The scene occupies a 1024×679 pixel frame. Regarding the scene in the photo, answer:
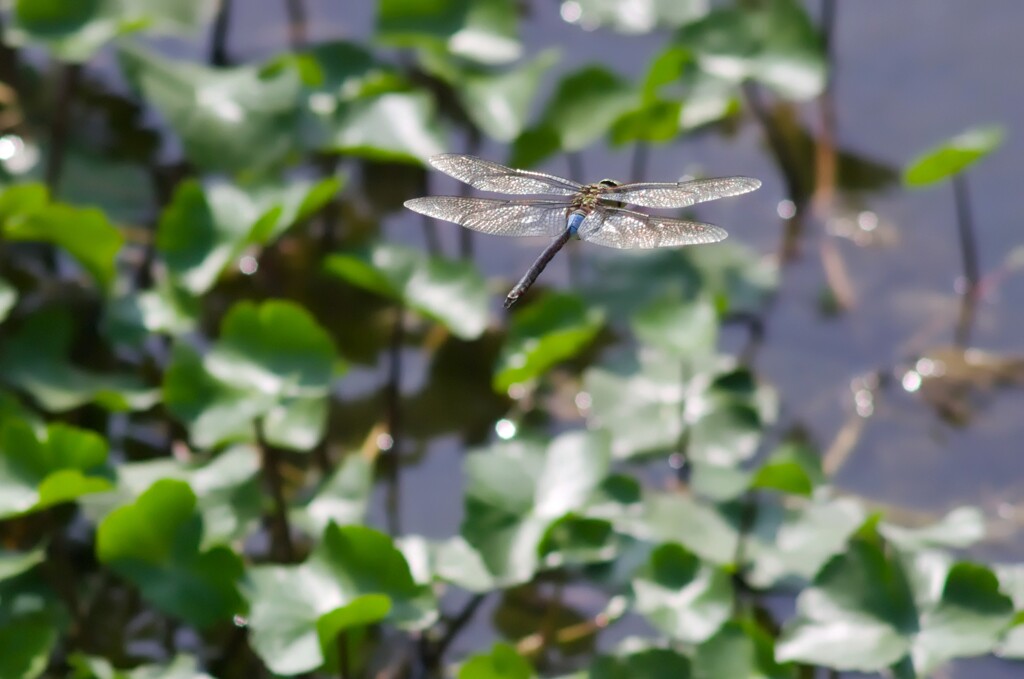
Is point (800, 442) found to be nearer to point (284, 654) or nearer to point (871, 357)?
point (871, 357)

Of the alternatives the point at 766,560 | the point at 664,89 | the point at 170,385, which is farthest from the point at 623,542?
the point at 664,89

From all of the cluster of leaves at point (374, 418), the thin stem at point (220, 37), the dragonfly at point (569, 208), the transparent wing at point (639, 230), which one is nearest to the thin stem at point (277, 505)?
the cluster of leaves at point (374, 418)

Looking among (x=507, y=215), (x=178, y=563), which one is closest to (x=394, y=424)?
(x=507, y=215)

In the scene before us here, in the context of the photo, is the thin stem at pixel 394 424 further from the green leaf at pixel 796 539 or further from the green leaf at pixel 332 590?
the green leaf at pixel 796 539

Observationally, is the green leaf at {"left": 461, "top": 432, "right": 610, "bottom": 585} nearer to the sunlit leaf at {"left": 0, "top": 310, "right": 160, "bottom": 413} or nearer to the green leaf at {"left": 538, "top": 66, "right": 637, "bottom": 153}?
the sunlit leaf at {"left": 0, "top": 310, "right": 160, "bottom": 413}

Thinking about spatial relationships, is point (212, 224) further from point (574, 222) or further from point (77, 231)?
point (574, 222)
